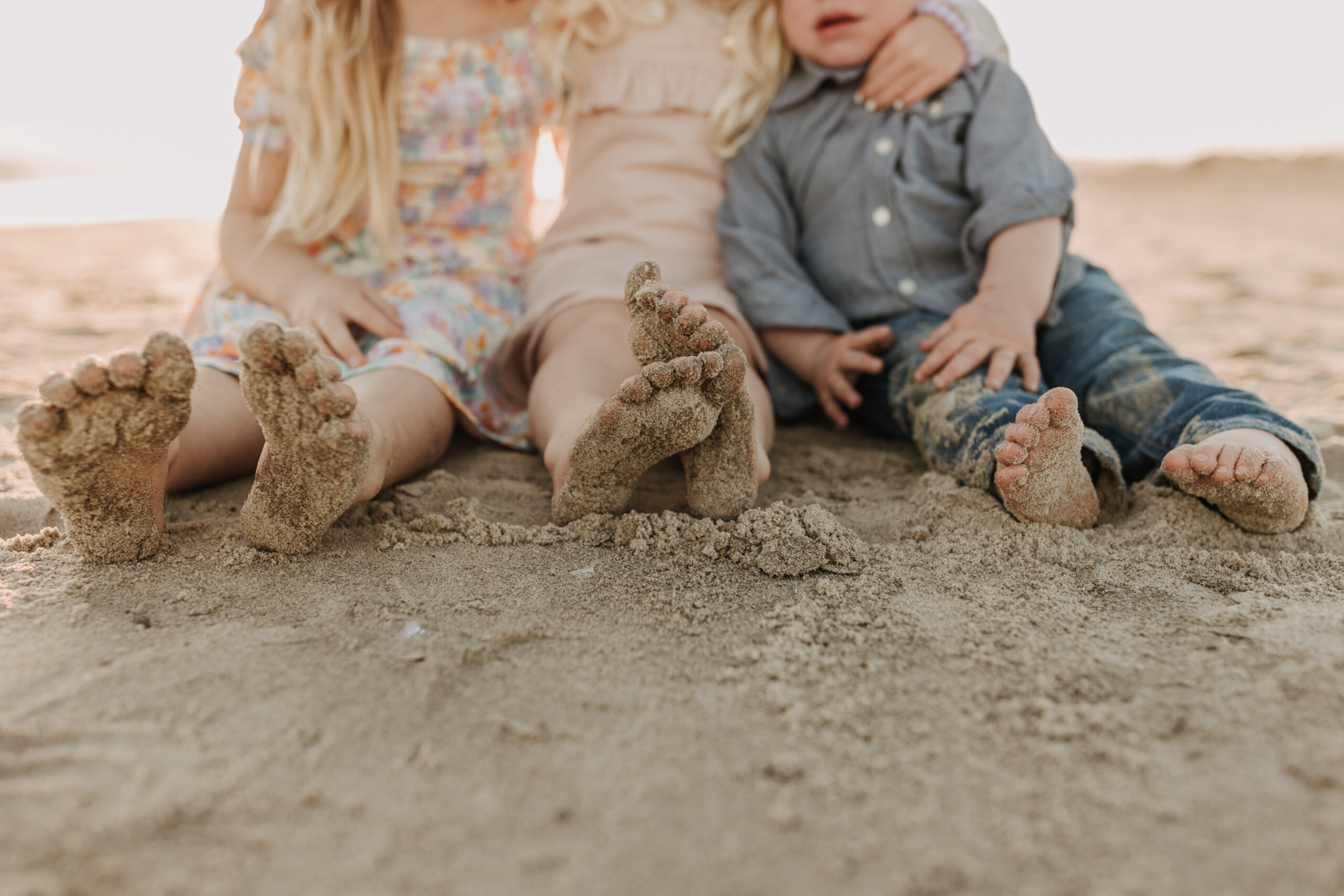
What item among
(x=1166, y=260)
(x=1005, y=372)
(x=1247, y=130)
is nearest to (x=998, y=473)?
(x=1005, y=372)

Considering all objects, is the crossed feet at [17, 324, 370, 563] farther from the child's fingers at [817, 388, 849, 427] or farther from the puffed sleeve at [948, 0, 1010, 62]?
the puffed sleeve at [948, 0, 1010, 62]

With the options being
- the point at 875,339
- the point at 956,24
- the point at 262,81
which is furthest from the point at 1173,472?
the point at 262,81

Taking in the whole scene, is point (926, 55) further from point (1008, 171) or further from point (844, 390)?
point (844, 390)

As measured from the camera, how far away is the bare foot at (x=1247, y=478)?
1.18 m

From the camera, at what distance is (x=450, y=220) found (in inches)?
75.5

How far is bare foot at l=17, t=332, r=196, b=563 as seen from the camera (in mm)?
1006

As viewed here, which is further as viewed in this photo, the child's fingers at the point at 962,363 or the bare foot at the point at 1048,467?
the child's fingers at the point at 962,363

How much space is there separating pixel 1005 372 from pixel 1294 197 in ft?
18.8

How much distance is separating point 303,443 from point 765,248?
104cm

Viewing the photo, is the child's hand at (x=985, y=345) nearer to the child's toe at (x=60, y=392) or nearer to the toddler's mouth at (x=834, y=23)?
the toddler's mouth at (x=834, y=23)

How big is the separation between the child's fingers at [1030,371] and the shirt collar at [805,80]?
67 centimetres

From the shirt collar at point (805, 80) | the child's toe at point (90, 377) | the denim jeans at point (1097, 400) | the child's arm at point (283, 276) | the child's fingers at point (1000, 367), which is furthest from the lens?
the shirt collar at point (805, 80)

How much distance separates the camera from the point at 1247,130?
928 cm

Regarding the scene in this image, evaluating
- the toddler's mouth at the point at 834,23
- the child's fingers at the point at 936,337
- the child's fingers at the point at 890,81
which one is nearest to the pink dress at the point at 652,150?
the toddler's mouth at the point at 834,23
